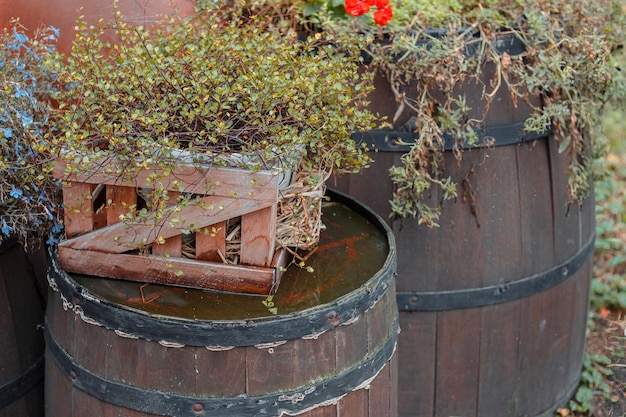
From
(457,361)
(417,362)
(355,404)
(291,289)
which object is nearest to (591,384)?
(457,361)

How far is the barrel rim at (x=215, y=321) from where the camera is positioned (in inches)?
64.0

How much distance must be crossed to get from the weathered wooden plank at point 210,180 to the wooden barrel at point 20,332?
46 centimetres

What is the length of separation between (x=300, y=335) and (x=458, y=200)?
2.70 ft

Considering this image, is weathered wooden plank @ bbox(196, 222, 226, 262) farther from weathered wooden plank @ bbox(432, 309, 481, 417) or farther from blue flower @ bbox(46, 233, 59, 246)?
weathered wooden plank @ bbox(432, 309, 481, 417)

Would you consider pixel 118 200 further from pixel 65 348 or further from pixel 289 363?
pixel 289 363

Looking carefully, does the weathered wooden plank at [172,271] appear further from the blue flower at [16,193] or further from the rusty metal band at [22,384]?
the rusty metal band at [22,384]

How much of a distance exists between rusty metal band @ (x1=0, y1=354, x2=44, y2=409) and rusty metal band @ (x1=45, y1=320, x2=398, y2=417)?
1.23ft

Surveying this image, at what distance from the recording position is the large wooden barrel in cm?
220

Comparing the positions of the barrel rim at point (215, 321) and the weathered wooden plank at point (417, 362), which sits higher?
the barrel rim at point (215, 321)

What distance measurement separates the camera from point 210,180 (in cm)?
171

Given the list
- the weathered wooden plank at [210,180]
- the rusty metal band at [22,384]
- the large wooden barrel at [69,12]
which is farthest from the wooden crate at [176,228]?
the large wooden barrel at [69,12]

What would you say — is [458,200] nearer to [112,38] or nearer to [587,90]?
[587,90]

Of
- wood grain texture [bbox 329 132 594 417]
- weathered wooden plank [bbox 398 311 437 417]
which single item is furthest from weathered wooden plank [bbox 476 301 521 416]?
weathered wooden plank [bbox 398 311 437 417]

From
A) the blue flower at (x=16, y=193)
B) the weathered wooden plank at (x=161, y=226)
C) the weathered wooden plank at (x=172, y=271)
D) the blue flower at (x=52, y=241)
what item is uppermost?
the blue flower at (x=16, y=193)
